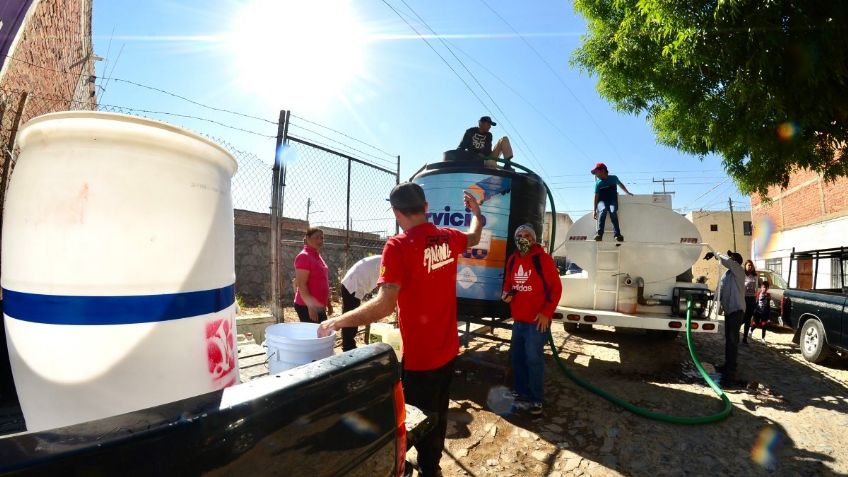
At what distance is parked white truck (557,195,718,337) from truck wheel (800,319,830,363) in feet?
8.05

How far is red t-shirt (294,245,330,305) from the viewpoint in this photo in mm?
4598

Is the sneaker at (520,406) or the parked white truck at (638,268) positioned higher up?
the parked white truck at (638,268)

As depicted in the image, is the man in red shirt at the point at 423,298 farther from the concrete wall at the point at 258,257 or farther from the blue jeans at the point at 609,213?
the concrete wall at the point at 258,257

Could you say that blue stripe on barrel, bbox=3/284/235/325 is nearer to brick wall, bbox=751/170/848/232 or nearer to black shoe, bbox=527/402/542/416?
black shoe, bbox=527/402/542/416

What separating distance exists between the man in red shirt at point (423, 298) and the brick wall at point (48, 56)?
3745mm

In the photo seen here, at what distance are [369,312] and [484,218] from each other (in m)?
2.72

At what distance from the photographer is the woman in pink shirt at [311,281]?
4566 millimetres

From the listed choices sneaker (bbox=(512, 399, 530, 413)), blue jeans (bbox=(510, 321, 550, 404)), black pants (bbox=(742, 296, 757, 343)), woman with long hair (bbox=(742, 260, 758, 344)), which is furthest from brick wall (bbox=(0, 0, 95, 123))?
woman with long hair (bbox=(742, 260, 758, 344))

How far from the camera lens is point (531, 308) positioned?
413 cm

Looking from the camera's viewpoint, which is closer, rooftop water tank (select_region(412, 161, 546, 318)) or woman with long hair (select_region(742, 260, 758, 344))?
rooftop water tank (select_region(412, 161, 546, 318))

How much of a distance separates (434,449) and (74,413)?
6.54ft

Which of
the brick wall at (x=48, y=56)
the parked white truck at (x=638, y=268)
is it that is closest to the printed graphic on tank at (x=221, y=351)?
the brick wall at (x=48, y=56)

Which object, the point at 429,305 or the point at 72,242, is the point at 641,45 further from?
the point at 72,242

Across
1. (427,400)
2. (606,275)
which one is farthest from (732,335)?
(427,400)
